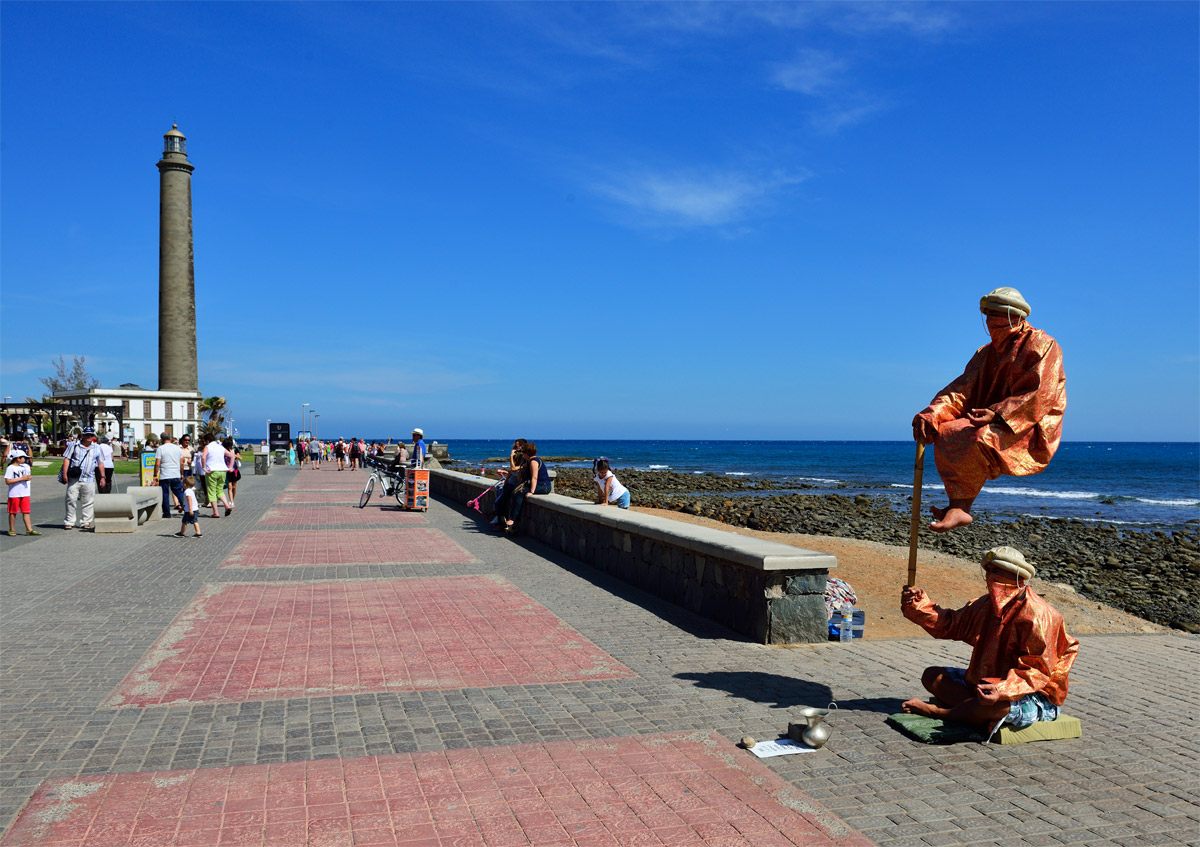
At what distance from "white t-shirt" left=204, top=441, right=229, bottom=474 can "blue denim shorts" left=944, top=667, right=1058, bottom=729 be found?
15.3 m

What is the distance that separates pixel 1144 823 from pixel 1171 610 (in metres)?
13.3

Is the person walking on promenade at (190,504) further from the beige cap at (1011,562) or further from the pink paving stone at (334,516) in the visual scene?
the beige cap at (1011,562)

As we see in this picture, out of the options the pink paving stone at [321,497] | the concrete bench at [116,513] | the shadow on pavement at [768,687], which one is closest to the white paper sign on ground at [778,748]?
the shadow on pavement at [768,687]

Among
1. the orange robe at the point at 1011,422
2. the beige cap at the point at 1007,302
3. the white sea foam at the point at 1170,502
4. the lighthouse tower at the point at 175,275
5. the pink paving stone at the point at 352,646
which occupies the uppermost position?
the lighthouse tower at the point at 175,275

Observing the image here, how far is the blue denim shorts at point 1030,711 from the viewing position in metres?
4.55

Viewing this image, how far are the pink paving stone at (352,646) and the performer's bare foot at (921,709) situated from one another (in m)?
1.84

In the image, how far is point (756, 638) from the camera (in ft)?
22.4

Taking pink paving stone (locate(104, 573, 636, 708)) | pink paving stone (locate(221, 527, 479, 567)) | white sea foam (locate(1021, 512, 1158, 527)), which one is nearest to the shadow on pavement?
pink paving stone (locate(104, 573, 636, 708))

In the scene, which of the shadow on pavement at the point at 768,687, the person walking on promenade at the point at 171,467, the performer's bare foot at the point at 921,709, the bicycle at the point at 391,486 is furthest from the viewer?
the bicycle at the point at 391,486

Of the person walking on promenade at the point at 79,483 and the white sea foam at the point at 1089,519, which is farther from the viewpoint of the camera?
the white sea foam at the point at 1089,519

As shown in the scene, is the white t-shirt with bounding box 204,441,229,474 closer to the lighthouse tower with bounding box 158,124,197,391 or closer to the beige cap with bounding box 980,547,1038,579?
the beige cap with bounding box 980,547,1038,579

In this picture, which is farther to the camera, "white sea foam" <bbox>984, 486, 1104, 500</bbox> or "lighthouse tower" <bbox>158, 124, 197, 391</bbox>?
"lighthouse tower" <bbox>158, 124, 197, 391</bbox>

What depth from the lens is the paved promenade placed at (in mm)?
3572

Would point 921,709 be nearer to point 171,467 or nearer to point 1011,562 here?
point 1011,562
